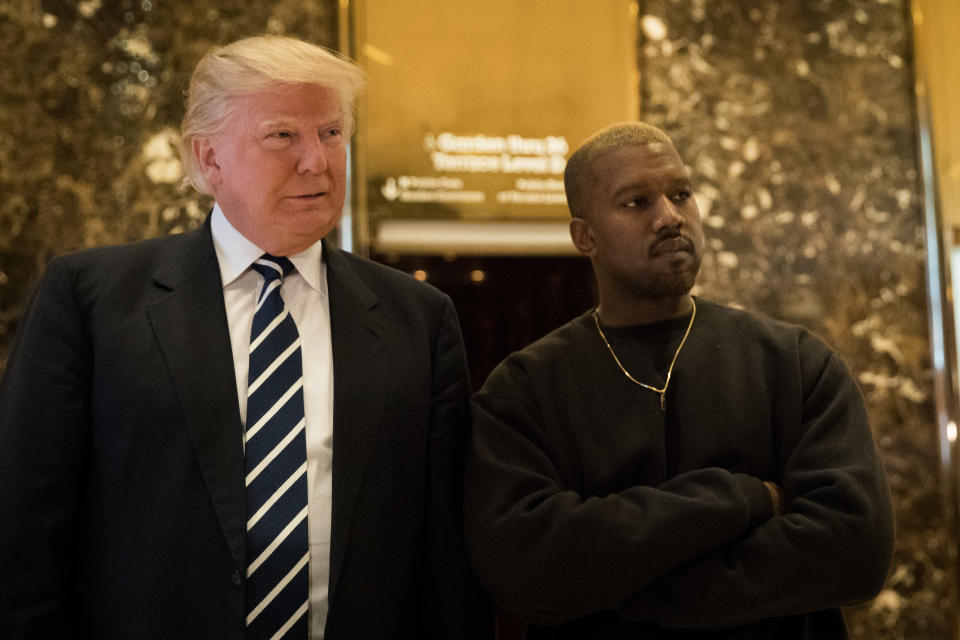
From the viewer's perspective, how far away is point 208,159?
2004 mm

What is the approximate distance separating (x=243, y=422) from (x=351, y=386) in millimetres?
214

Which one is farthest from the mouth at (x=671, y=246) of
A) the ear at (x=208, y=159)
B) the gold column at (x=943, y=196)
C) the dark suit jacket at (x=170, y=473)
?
the gold column at (x=943, y=196)

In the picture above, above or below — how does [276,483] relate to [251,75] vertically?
below

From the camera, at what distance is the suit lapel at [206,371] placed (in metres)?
1.75

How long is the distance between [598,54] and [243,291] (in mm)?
2034

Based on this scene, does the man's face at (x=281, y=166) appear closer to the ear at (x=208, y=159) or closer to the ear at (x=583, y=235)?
the ear at (x=208, y=159)

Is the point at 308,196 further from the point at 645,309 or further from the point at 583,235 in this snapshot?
the point at 645,309

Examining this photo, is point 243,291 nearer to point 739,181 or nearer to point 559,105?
point 559,105

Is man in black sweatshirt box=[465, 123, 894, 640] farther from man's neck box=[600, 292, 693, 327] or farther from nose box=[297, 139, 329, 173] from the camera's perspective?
nose box=[297, 139, 329, 173]

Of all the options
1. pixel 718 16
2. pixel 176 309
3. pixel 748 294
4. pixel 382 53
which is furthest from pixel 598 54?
pixel 176 309

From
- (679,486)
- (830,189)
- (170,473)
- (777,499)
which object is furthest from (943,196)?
(170,473)

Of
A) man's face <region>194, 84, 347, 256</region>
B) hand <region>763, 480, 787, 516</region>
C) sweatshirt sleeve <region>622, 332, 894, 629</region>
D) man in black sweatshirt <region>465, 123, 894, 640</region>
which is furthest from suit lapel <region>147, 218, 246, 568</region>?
hand <region>763, 480, 787, 516</region>

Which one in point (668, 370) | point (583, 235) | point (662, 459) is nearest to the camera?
point (662, 459)

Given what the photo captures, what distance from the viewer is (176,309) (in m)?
1.86
